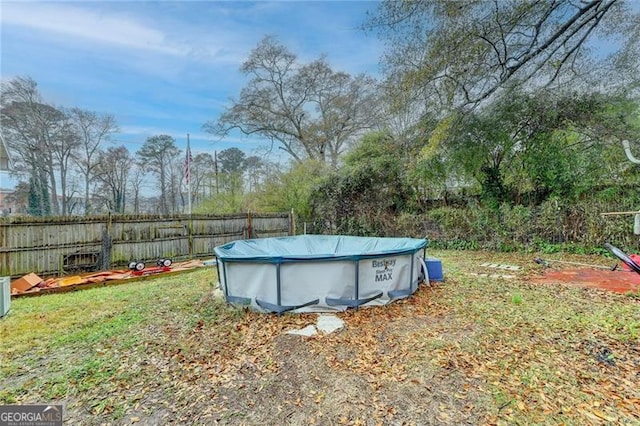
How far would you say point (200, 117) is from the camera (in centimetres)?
1509

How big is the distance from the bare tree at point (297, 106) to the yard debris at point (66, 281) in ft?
33.4

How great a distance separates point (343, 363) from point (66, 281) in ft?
19.3

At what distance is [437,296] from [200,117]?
1452cm

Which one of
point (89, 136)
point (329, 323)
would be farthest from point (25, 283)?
point (89, 136)

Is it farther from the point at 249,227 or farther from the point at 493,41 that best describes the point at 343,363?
the point at 249,227

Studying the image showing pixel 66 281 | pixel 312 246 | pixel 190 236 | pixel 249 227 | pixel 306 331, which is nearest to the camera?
pixel 306 331

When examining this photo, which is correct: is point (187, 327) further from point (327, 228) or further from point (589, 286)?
point (327, 228)

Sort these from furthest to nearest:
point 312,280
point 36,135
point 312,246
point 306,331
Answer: point 36,135, point 312,246, point 312,280, point 306,331

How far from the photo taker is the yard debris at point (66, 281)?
523 centimetres

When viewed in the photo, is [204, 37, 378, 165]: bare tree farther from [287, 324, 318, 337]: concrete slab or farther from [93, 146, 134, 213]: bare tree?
[287, 324, 318, 337]: concrete slab

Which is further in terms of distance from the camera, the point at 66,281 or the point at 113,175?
the point at 113,175

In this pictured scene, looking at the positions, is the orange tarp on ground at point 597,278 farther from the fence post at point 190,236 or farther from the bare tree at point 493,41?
the fence post at point 190,236

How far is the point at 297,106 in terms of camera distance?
15.8 m

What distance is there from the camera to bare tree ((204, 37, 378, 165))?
15.1m
